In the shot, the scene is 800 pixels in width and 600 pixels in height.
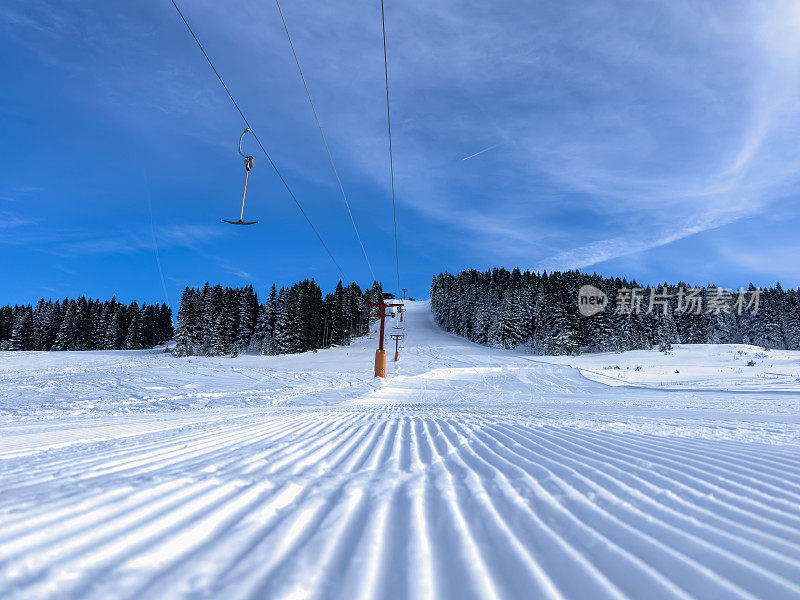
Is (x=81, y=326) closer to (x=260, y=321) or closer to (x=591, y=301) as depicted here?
(x=260, y=321)

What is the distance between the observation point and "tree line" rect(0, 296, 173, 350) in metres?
68.9

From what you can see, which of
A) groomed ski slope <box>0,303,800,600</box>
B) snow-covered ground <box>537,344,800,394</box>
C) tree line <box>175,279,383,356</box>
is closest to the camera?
groomed ski slope <box>0,303,800,600</box>

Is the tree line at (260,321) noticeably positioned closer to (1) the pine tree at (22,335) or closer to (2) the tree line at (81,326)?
(2) the tree line at (81,326)

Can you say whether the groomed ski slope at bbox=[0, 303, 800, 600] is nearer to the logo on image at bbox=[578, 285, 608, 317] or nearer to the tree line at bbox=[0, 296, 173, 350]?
the logo on image at bbox=[578, 285, 608, 317]

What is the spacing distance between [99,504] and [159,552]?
722 millimetres

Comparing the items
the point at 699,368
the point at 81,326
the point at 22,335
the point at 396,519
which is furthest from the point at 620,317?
the point at 22,335

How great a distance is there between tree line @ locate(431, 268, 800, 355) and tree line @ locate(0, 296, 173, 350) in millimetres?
63366

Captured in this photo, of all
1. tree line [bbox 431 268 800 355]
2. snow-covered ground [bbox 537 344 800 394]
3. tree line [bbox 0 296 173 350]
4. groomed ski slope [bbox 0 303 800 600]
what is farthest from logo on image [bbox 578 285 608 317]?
tree line [bbox 0 296 173 350]

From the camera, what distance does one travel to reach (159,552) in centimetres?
155

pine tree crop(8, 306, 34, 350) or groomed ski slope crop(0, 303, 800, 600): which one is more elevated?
pine tree crop(8, 306, 34, 350)

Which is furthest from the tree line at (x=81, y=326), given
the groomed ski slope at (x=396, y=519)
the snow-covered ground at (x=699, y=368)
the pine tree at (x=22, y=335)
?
the groomed ski slope at (x=396, y=519)

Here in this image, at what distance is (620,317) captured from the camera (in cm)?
5853

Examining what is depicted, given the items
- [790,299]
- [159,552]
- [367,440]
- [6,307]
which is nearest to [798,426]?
[367,440]

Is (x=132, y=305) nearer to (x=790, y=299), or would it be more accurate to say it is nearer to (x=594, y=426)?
(x=594, y=426)
